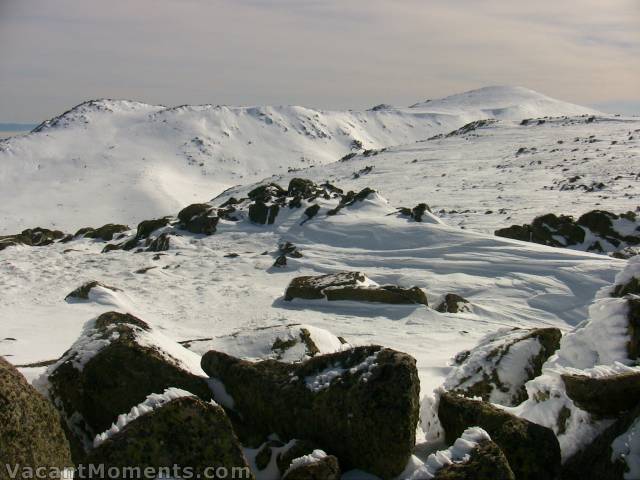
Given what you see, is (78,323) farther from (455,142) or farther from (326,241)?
(455,142)

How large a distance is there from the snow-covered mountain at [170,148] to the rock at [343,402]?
A: 5399 cm

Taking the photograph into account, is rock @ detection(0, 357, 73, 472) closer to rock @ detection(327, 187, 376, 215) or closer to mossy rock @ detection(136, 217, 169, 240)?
rock @ detection(327, 187, 376, 215)

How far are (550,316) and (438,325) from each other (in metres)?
2.93

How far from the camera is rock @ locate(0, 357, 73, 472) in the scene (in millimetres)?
3412

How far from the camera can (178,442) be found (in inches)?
127

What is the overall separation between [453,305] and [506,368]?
663 centimetres

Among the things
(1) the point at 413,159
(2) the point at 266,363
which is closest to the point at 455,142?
A: (1) the point at 413,159

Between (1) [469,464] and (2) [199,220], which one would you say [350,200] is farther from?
(1) [469,464]

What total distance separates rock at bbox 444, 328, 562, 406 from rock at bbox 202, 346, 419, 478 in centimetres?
216

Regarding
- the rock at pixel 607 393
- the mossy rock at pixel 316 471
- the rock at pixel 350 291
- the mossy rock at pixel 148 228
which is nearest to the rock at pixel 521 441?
the rock at pixel 607 393

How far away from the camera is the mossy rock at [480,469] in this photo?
120 inches

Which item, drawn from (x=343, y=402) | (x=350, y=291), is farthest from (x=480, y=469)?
(x=350, y=291)

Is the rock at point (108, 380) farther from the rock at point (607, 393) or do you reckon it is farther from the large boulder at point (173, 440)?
the rock at point (607, 393)

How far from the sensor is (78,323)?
10383 millimetres
